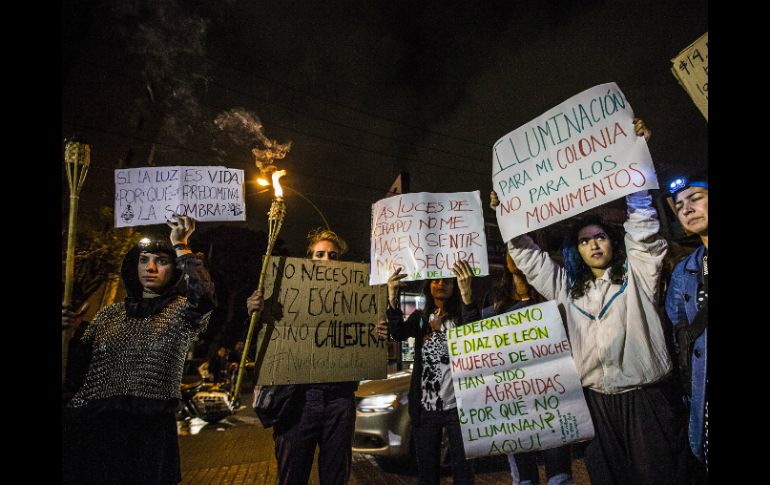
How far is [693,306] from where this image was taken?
7.00 feet

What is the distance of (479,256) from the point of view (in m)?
3.14

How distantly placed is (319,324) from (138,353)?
1264 mm

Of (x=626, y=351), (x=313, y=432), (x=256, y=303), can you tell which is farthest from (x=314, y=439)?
(x=626, y=351)

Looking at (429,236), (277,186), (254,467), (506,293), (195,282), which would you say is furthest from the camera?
(254,467)

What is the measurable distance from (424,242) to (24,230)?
8.21ft

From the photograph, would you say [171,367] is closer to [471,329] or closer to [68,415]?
[68,415]

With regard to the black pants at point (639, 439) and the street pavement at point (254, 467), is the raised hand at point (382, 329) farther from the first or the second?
the street pavement at point (254, 467)

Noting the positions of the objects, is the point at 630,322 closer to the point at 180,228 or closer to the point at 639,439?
the point at 639,439

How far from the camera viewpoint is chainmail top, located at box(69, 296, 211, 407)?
2473 mm

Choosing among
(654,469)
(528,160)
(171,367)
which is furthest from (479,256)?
(171,367)

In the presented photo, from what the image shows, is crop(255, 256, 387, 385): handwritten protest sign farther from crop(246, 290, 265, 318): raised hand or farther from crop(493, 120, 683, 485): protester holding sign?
crop(493, 120, 683, 485): protester holding sign

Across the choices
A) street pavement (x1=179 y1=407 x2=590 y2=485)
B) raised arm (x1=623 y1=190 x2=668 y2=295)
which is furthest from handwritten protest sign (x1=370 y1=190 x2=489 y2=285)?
street pavement (x1=179 y1=407 x2=590 y2=485)

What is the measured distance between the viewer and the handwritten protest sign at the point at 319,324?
2.98 metres

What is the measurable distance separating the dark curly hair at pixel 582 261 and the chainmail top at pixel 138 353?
2.65 meters
